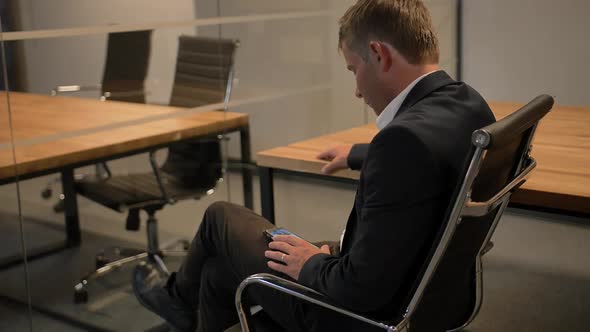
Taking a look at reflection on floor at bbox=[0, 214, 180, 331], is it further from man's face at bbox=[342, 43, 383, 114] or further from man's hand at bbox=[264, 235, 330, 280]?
man's face at bbox=[342, 43, 383, 114]

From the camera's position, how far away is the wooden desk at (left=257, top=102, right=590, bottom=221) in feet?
5.91

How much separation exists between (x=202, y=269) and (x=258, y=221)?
0.66 ft

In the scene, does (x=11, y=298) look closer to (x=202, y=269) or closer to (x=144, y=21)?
(x=202, y=269)

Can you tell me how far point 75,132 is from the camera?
8.47 feet

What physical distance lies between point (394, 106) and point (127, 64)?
1.44m

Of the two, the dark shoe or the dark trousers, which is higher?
the dark trousers

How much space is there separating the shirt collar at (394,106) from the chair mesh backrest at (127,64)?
1351 mm

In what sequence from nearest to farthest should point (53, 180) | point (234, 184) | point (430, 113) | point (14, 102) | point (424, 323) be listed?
point (430, 113), point (424, 323), point (14, 102), point (53, 180), point (234, 184)

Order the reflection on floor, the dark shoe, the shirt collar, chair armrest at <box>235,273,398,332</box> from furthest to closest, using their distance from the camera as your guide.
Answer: the reflection on floor < the dark shoe < the shirt collar < chair armrest at <box>235,273,398,332</box>

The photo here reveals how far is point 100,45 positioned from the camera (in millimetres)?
2617

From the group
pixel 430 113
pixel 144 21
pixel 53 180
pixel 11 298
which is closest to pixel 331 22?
pixel 144 21

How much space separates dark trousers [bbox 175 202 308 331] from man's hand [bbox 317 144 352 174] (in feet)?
1.05

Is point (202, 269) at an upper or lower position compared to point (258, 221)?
lower

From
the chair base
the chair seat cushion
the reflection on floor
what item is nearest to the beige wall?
the chair seat cushion
